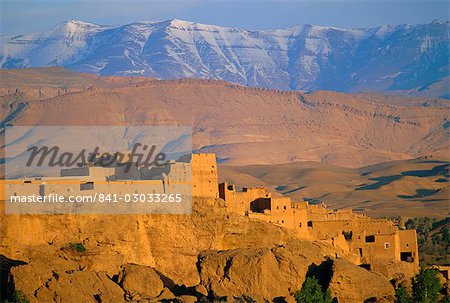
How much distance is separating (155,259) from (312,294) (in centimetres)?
634

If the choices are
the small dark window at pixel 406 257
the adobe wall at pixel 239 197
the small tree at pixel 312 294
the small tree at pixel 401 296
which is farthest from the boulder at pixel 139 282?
the small dark window at pixel 406 257

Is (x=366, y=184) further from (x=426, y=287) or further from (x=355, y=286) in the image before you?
(x=355, y=286)

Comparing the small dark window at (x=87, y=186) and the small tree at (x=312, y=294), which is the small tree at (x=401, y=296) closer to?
the small tree at (x=312, y=294)

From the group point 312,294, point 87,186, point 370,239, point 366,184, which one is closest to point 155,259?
point 87,186

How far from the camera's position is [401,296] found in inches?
1965

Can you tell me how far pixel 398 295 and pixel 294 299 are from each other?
540 centimetres

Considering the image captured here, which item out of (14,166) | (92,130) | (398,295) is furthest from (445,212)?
(92,130)

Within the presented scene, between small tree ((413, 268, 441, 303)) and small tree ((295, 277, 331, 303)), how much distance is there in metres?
5.32

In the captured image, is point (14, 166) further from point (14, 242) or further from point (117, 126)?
point (14, 242)

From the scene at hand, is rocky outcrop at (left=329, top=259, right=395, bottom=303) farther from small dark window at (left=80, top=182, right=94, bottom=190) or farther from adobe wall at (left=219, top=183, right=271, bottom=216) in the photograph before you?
small dark window at (left=80, top=182, right=94, bottom=190)

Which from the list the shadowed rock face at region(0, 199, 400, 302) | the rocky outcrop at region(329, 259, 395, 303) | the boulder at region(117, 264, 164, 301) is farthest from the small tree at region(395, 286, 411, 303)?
the boulder at region(117, 264, 164, 301)

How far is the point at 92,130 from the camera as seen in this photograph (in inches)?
6988

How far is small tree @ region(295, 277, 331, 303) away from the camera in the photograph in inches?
1848

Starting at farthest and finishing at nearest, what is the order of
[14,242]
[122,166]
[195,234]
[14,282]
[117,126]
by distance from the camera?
[117,126] → [122,166] → [195,234] → [14,242] → [14,282]
